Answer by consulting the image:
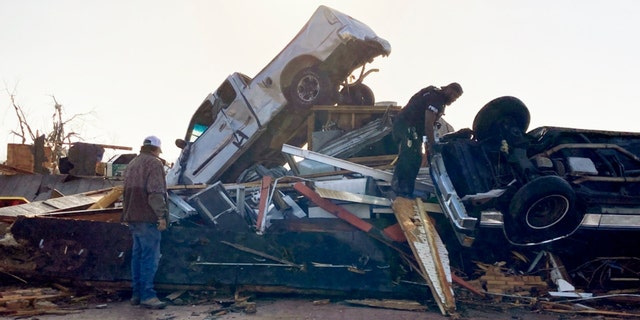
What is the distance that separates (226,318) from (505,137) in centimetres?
382

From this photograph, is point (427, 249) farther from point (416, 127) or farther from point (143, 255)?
point (143, 255)

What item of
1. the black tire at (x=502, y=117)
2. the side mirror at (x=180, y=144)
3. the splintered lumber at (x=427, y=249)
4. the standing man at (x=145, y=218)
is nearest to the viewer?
the splintered lumber at (x=427, y=249)

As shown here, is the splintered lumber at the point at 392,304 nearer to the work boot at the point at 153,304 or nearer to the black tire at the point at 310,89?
the work boot at the point at 153,304

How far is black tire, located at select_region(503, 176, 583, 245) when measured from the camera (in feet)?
17.4

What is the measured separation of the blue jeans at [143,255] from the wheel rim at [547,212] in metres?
3.91

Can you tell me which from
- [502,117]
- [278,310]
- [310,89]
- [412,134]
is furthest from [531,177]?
[310,89]

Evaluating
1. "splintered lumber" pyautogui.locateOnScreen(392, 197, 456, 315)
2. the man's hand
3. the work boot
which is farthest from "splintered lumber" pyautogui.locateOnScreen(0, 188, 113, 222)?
"splintered lumber" pyautogui.locateOnScreen(392, 197, 456, 315)

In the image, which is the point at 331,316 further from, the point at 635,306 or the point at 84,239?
the point at 635,306

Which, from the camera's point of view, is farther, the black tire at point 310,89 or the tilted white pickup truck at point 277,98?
the black tire at point 310,89

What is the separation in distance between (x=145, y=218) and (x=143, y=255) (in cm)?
37

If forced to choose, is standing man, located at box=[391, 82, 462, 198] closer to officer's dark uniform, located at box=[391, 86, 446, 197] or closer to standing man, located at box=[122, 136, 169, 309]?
officer's dark uniform, located at box=[391, 86, 446, 197]

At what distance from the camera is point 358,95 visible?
9.64 metres

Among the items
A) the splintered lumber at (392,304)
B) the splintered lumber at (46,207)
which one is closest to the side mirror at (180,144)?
the splintered lumber at (46,207)

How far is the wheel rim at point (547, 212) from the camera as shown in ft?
17.9
